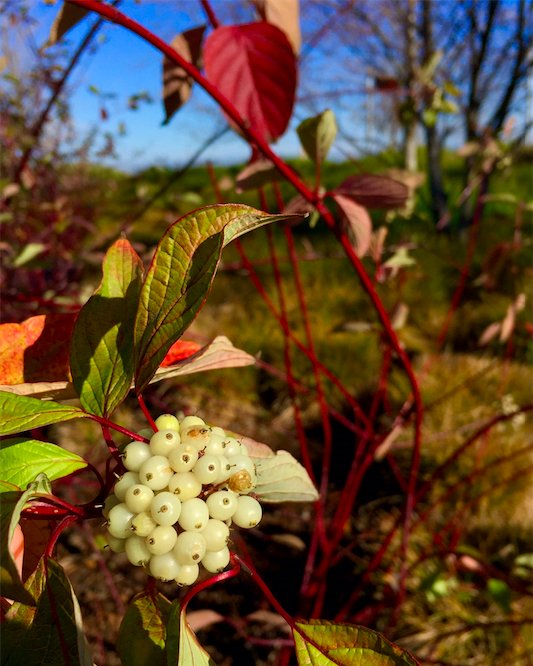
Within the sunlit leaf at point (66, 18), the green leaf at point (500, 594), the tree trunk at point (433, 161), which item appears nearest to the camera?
the sunlit leaf at point (66, 18)

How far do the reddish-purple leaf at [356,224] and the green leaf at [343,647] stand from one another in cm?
31

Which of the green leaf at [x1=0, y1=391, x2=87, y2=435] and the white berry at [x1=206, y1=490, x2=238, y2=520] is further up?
the green leaf at [x1=0, y1=391, x2=87, y2=435]

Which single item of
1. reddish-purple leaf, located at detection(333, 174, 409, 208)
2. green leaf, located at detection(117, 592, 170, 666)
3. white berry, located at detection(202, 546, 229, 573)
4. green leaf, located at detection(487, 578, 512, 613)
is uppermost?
reddish-purple leaf, located at detection(333, 174, 409, 208)

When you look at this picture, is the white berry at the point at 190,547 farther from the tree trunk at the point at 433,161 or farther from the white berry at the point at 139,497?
the tree trunk at the point at 433,161

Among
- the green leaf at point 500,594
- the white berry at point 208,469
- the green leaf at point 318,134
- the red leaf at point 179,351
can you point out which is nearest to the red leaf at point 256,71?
the green leaf at point 318,134

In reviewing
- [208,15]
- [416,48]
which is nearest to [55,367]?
[208,15]

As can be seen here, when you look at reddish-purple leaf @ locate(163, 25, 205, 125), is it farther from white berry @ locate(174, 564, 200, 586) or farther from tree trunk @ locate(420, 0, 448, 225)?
tree trunk @ locate(420, 0, 448, 225)

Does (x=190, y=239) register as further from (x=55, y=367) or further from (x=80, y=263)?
(x=80, y=263)

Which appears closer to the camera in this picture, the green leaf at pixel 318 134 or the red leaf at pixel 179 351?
the red leaf at pixel 179 351

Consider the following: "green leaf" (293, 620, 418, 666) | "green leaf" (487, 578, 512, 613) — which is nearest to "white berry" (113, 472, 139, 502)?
"green leaf" (293, 620, 418, 666)

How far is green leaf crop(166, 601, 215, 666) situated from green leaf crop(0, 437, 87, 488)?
0.07 m

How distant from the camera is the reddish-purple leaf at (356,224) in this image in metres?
0.47

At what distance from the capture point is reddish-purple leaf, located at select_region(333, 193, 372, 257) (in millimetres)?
474

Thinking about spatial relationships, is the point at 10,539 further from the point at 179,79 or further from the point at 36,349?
the point at 179,79
